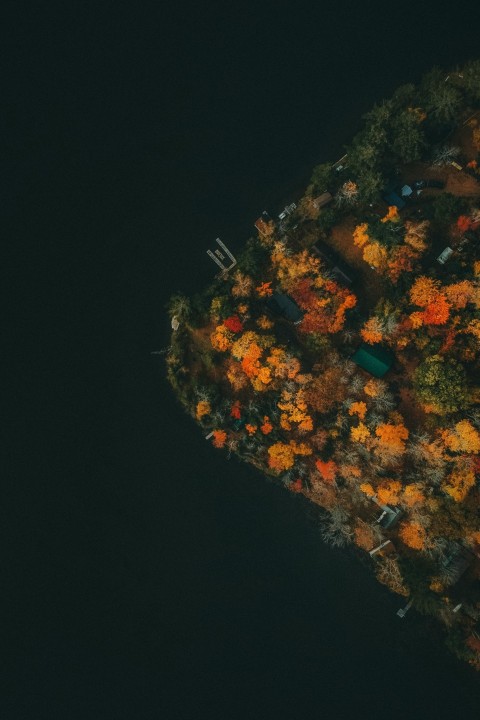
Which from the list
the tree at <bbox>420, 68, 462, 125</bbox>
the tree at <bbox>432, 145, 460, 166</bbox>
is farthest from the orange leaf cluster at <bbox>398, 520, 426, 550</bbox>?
the tree at <bbox>420, 68, 462, 125</bbox>

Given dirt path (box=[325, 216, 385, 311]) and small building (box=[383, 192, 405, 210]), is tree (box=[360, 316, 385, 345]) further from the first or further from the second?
small building (box=[383, 192, 405, 210])

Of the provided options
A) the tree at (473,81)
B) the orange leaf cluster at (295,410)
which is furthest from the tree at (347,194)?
the orange leaf cluster at (295,410)

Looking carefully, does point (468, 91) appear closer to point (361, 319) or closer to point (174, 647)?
point (361, 319)

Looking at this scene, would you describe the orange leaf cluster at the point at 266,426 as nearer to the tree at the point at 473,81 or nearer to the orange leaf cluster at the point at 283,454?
the orange leaf cluster at the point at 283,454

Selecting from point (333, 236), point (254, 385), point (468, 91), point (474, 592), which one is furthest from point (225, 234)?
point (474, 592)

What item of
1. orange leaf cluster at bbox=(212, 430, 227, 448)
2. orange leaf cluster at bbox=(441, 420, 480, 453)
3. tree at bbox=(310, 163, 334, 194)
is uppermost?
tree at bbox=(310, 163, 334, 194)

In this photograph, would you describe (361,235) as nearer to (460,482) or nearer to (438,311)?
(438,311)
